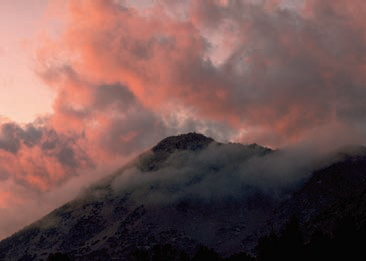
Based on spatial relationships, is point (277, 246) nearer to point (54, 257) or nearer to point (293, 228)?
point (293, 228)

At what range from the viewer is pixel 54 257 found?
179m

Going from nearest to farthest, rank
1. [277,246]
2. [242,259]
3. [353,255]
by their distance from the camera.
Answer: [353,255] → [277,246] → [242,259]

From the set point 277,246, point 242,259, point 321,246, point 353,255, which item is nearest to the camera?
point 353,255

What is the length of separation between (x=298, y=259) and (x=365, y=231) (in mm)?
22897

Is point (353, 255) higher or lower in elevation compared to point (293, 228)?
lower

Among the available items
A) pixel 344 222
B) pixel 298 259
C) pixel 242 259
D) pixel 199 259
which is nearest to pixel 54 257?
pixel 199 259

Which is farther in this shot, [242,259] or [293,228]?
[242,259]

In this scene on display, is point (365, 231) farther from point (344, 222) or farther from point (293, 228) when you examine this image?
point (293, 228)

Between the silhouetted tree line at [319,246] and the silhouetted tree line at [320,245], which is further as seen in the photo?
the silhouetted tree line at [319,246]

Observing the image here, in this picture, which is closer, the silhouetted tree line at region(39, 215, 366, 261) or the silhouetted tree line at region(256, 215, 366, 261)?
the silhouetted tree line at region(256, 215, 366, 261)

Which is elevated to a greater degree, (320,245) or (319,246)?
(320,245)

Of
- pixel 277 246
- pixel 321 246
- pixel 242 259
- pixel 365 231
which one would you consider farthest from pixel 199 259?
pixel 365 231

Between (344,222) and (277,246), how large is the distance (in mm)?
24844

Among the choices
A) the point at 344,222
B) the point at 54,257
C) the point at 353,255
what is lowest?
the point at 353,255
